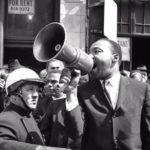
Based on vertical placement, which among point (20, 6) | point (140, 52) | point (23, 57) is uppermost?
point (20, 6)

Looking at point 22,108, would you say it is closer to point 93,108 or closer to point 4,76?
point 93,108

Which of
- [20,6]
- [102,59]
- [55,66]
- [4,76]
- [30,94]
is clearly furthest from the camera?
[20,6]

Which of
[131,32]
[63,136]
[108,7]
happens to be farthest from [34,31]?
[63,136]

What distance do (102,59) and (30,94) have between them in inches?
27.4

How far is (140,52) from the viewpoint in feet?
A: 43.1

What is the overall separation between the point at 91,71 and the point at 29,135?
0.77 metres

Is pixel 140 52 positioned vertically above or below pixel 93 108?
above

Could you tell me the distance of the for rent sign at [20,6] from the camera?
11586 mm

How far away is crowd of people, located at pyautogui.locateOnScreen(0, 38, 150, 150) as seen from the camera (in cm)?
407

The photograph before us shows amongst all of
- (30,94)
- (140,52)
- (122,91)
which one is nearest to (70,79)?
(30,94)

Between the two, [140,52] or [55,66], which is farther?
[140,52]

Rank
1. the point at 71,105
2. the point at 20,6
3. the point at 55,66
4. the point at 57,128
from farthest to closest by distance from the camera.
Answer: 1. the point at 20,6
2. the point at 55,66
3. the point at 57,128
4. the point at 71,105

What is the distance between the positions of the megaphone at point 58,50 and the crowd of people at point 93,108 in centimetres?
8

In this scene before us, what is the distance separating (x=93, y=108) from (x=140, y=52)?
8.92m
